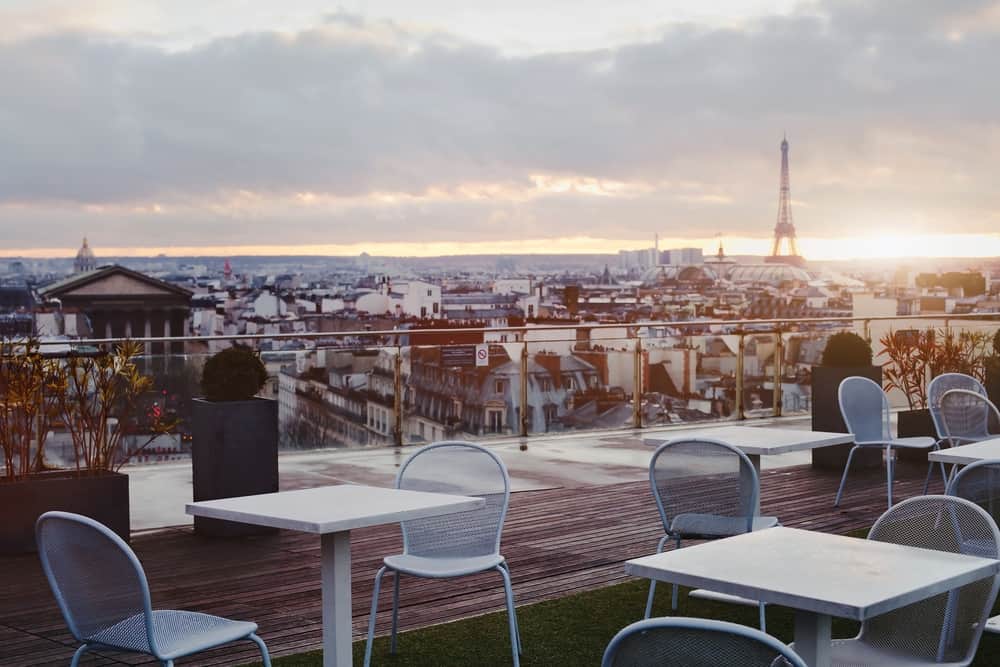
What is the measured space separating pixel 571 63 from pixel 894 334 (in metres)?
10.6

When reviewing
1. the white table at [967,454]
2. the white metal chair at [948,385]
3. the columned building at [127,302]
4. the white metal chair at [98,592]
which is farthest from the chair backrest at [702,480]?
the columned building at [127,302]

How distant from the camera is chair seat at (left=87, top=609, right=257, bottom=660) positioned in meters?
3.48

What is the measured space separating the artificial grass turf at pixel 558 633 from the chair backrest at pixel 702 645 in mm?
2563

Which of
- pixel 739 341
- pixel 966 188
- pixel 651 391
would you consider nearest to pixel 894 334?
pixel 739 341

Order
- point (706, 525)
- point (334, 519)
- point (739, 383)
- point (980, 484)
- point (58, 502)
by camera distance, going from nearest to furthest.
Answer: point (334, 519) < point (980, 484) < point (706, 525) < point (58, 502) < point (739, 383)

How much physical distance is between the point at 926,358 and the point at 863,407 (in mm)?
4286

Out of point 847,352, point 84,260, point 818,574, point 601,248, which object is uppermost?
point 601,248

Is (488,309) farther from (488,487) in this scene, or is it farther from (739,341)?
(488,487)

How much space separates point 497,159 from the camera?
27.8 m

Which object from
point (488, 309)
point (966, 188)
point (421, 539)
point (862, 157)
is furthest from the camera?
point (862, 157)

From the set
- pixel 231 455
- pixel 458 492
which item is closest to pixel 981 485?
pixel 458 492

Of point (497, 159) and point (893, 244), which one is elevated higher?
point (497, 159)

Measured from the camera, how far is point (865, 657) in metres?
3.44

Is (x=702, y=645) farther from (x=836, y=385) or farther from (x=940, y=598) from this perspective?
(x=836, y=385)
